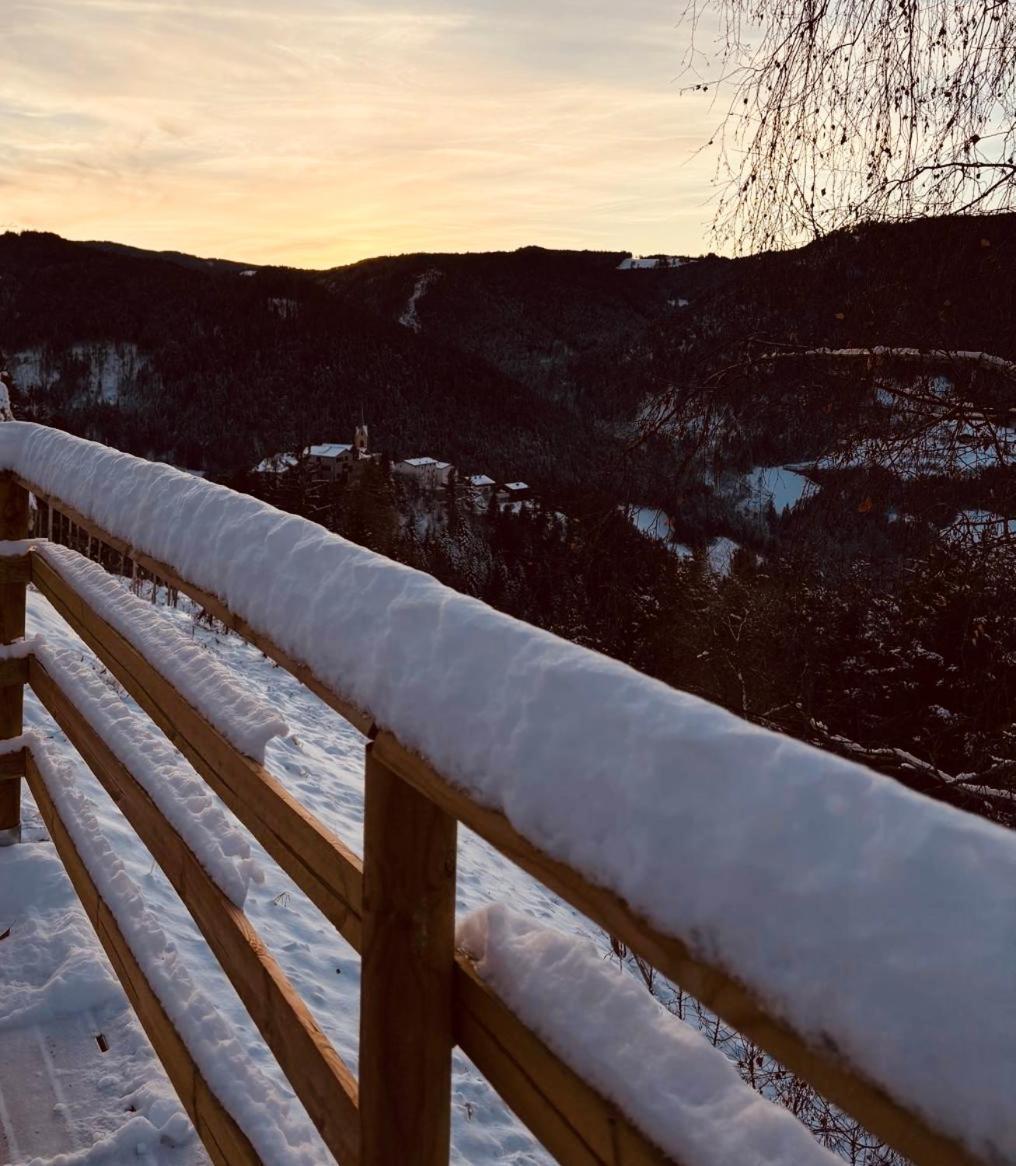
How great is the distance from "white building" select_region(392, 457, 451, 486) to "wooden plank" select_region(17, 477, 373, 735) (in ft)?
268

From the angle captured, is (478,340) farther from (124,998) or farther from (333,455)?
(124,998)

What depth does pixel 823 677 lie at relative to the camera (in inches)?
260

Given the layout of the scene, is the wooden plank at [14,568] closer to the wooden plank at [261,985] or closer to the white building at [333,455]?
the wooden plank at [261,985]

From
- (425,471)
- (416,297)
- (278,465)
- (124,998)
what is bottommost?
(425,471)

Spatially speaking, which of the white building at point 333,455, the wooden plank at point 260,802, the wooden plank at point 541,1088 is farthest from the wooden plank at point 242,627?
the white building at point 333,455

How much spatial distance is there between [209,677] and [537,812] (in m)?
1.02

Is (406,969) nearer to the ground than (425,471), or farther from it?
farther from it

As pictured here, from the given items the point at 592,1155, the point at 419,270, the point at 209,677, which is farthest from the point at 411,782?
the point at 419,270

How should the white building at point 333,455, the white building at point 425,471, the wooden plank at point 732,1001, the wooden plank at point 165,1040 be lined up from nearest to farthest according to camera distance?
the wooden plank at point 732,1001 < the wooden plank at point 165,1040 < the white building at point 333,455 < the white building at point 425,471

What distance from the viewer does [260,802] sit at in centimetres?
133

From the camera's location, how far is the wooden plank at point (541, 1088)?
71 centimetres

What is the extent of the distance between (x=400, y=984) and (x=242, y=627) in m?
0.50

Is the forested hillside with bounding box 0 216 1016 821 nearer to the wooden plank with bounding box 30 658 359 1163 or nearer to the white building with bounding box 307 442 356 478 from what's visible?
the wooden plank with bounding box 30 658 359 1163

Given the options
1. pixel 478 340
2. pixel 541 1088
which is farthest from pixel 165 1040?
pixel 478 340
